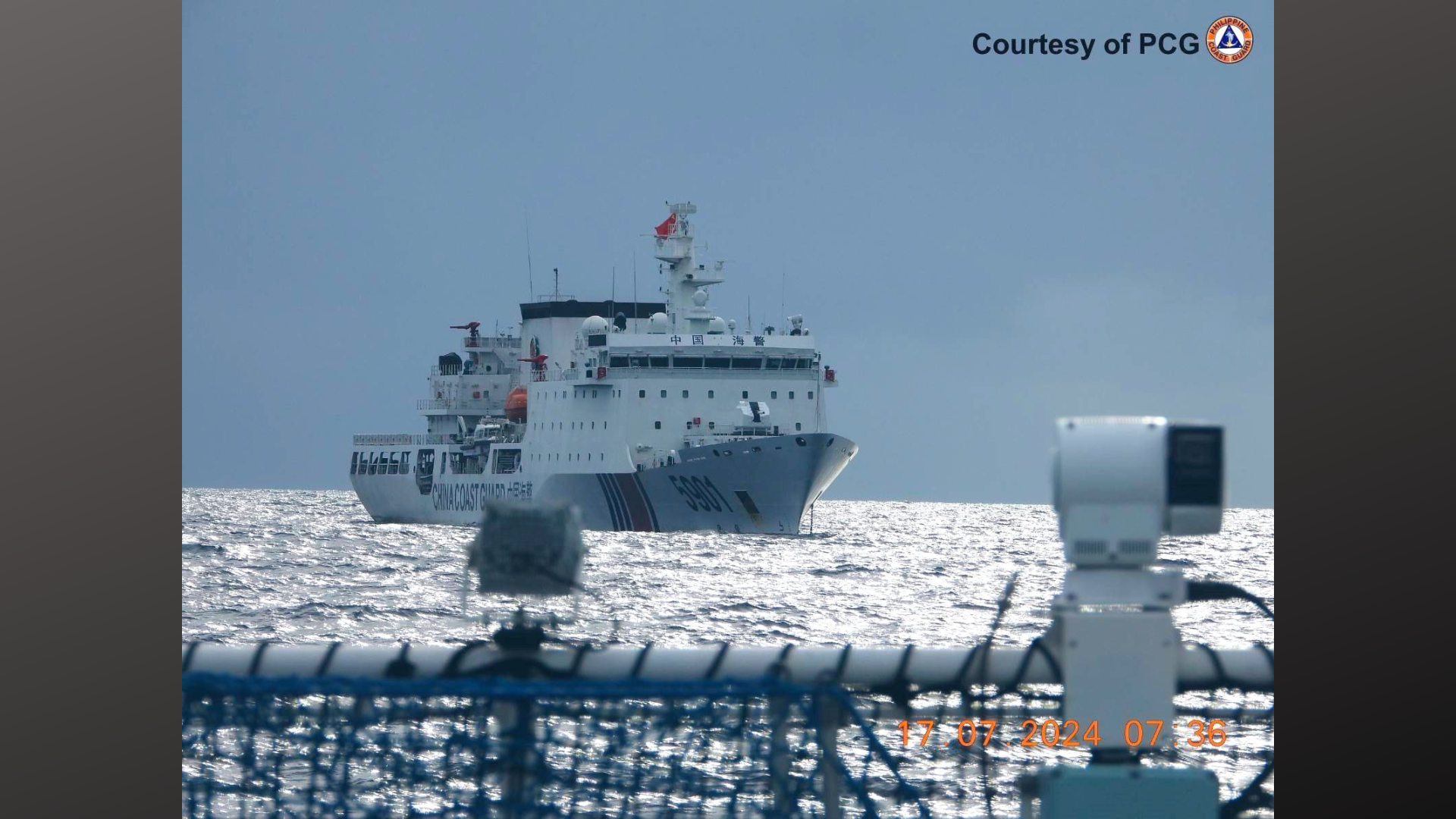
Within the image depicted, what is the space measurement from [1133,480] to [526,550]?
100 cm

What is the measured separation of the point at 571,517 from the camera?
8.41 ft

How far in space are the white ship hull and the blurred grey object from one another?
41.1m

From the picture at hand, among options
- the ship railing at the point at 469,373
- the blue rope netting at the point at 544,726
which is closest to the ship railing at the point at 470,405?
the ship railing at the point at 469,373

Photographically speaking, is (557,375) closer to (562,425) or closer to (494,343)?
(562,425)

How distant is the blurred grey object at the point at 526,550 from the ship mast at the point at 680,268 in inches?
2103

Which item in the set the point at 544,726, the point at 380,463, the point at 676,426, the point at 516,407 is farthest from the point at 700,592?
the point at 380,463

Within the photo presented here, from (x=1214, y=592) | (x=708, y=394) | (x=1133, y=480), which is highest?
(x=708, y=394)

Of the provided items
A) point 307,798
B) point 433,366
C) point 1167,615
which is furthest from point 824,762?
point 433,366

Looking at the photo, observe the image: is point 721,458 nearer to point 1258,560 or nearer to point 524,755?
point 1258,560

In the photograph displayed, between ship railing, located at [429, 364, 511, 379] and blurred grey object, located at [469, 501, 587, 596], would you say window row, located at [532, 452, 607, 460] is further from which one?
blurred grey object, located at [469, 501, 587, 596]

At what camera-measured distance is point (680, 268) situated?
56875 mm

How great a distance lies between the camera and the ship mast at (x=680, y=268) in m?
56.5

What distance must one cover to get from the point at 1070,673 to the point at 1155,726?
0.17 metres

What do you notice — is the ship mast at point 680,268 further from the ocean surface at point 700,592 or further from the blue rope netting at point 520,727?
the blue rope netting at point 520,727
